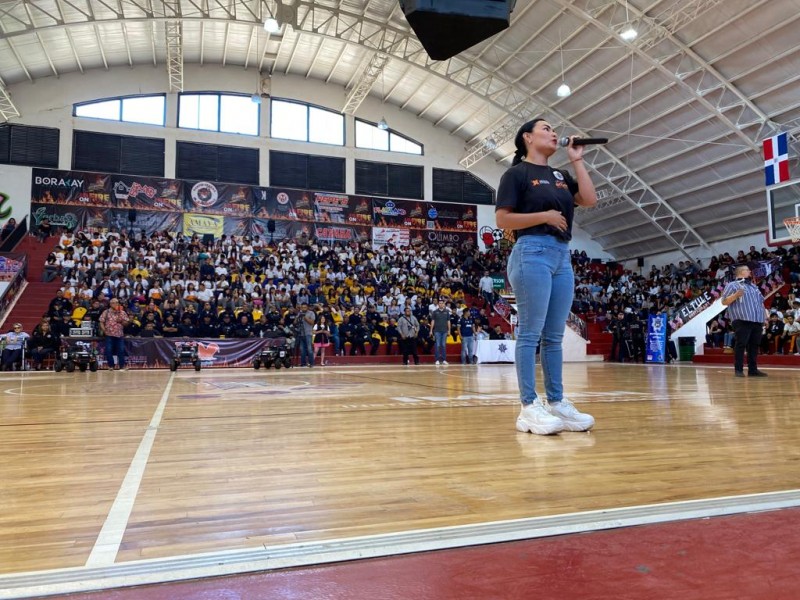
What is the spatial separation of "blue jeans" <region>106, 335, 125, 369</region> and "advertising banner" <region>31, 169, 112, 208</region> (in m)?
12.3

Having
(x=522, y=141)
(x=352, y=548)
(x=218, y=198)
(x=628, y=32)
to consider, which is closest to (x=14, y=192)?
(x=218, y=198)

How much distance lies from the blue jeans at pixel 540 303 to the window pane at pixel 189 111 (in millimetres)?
23765

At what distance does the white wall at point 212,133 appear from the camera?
876 inches

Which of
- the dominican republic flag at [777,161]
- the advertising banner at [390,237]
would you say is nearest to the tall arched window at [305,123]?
the advertising banner at [390,237]

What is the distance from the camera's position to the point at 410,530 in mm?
1221

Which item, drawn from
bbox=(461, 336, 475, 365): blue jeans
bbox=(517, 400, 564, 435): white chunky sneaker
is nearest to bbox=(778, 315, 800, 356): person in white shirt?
bbox=(461, 336, 475, 365): blue jeans

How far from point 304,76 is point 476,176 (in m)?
8.90

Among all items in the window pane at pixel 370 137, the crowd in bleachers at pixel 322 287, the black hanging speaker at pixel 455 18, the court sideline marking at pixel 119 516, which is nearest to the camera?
the court sideline marking at pixel 119 516

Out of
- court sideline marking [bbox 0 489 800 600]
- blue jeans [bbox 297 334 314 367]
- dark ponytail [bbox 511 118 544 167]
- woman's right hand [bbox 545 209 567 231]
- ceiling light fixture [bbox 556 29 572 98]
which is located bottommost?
court sideline marking [bbox 0 489 800 600]

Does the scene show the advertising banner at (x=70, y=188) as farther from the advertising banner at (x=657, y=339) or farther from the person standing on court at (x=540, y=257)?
the person standing on court at (x=540, y=257)

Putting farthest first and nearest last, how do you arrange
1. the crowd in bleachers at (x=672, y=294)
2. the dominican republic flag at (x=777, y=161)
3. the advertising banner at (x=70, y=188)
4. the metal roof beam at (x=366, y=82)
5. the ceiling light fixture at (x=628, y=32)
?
the advertising banner at (x=70, y=188), the metal roof beam at (x=366, y=82), the ceiling light fixture at (x=628, y=32), the crowd in bleachers at (x=672, y=294), the dominican republic flag at (x=777, y=161)

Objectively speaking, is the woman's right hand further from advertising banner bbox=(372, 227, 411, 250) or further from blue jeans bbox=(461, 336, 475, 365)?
advertising banner bbox=(372, 227, 411, 250)

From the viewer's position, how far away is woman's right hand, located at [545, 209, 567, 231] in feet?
9.32

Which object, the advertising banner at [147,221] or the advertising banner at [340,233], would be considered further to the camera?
the advertising banner at [340,233]
